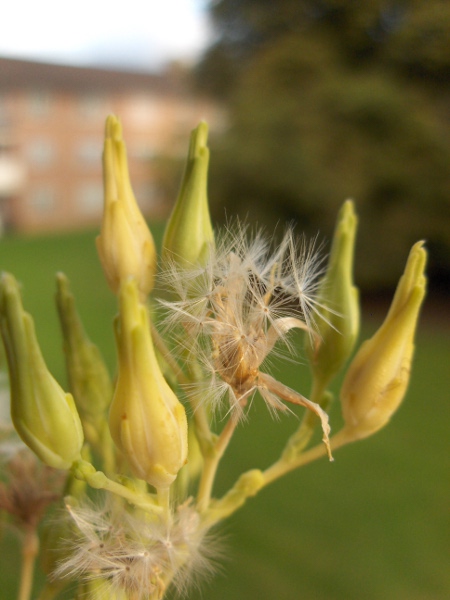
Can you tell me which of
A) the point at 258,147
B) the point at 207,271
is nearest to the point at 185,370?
the point at 207,271

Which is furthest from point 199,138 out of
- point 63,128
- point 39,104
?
point 63,128

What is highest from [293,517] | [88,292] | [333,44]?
[333,44]

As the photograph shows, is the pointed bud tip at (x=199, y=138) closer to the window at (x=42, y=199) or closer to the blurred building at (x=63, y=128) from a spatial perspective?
the blurred building at (x=63, y=128)

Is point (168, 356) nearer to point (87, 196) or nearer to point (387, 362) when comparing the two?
point (387, 362)

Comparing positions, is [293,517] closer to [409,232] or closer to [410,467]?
[410,467]

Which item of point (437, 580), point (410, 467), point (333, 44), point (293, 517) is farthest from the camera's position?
point (333, 44)

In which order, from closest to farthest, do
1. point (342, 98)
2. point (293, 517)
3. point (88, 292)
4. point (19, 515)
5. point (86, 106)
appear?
1. point (19, 515)
2. point (293, 517)
3. point (342, 98)
4. point (88, 292)
5. point (86, 106)
